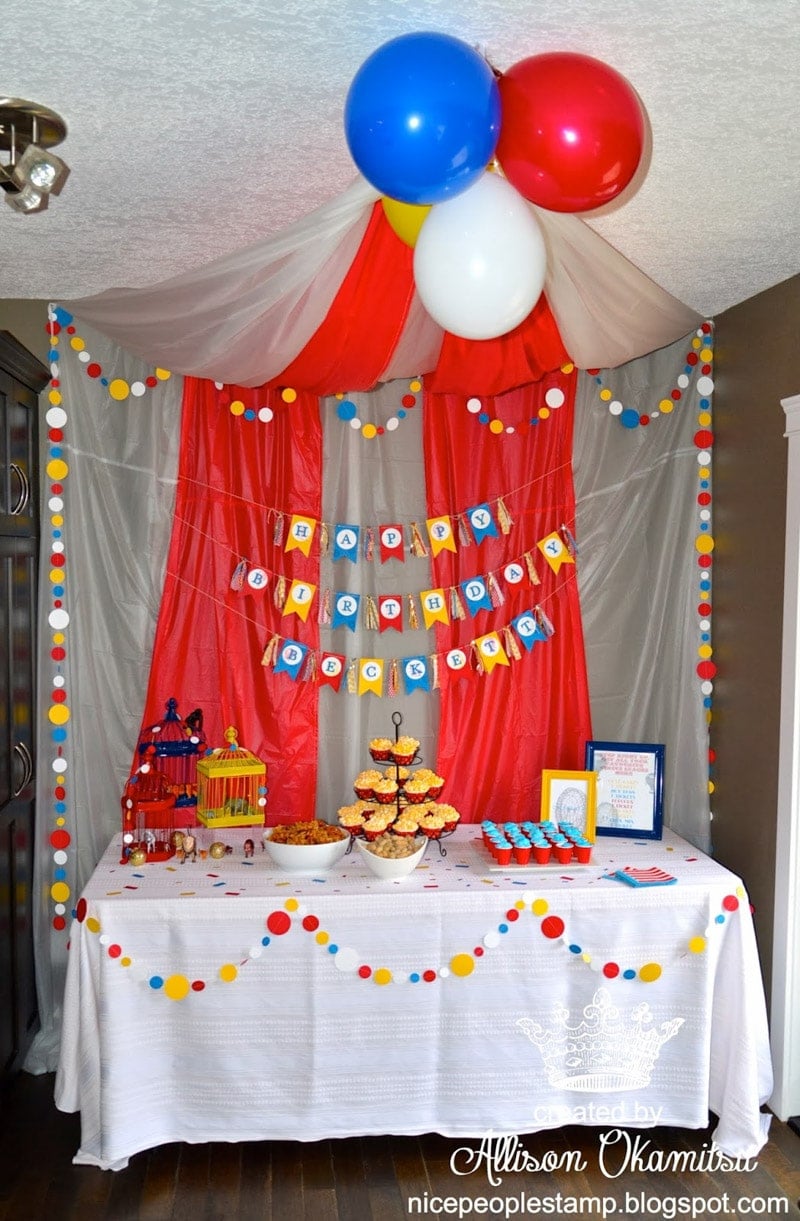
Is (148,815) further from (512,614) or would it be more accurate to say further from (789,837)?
(789,837)

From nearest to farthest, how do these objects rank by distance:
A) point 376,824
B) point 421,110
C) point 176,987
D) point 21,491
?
point 421,110 → point 176,987 → point 376,824 → point 21,491

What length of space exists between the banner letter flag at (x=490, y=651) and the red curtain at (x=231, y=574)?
1.75ft

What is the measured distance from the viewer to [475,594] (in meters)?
3.50

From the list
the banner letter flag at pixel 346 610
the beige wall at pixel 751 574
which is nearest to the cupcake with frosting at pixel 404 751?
the banner letter flag at pixel 346 610

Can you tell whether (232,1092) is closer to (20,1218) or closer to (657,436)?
(20,1218)

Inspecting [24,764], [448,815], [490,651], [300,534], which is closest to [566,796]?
[448,815]

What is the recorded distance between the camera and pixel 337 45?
1.79 meters

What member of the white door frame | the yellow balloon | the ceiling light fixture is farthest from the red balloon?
the white door frame

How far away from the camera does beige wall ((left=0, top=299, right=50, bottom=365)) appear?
3.38 m

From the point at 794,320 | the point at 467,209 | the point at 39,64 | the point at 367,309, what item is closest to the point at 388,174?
the point at 467,209

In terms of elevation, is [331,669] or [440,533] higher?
[440,533]

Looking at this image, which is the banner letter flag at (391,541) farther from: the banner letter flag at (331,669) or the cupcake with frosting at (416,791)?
the cupcake with frosting at (416,791)

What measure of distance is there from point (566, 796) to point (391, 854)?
0.64 m

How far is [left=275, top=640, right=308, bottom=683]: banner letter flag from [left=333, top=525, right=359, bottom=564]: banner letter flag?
322 mm
